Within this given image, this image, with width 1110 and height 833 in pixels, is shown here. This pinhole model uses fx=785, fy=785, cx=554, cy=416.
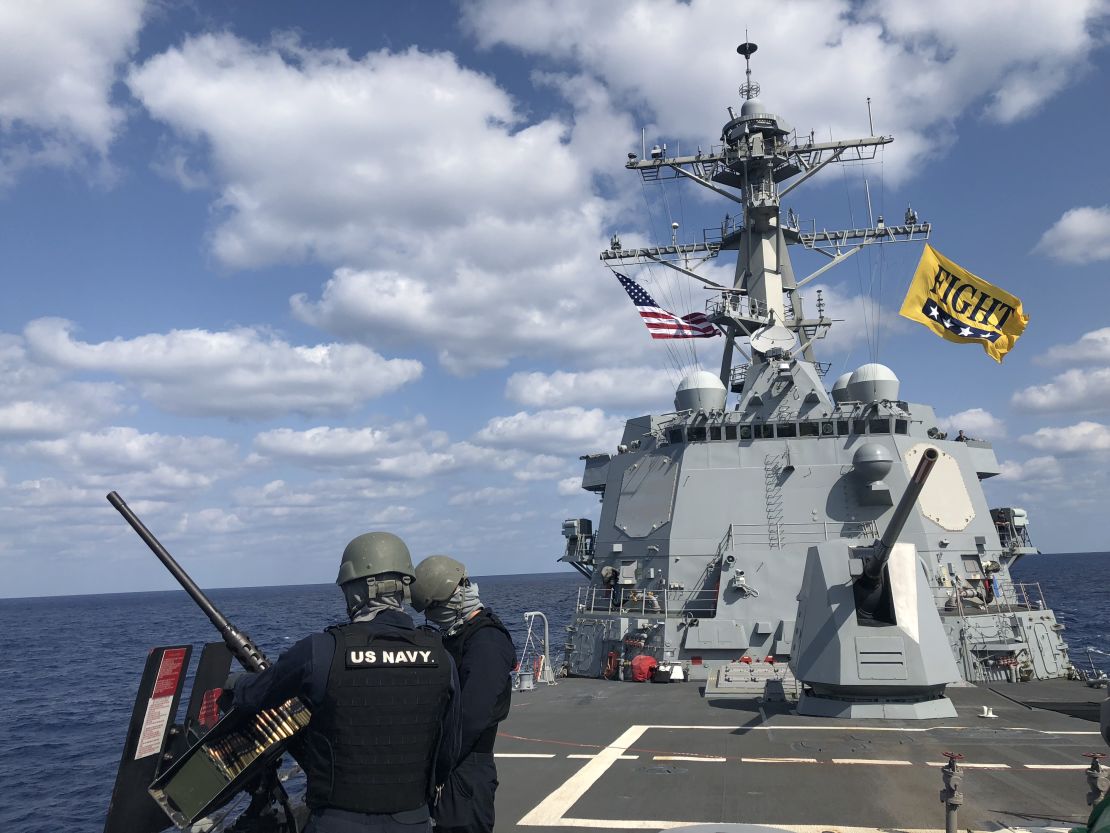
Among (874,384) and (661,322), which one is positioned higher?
(661,322)

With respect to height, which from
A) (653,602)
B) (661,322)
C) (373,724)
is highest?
(661,322)

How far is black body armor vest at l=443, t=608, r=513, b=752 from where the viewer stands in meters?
3.70

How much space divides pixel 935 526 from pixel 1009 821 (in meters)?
9.59

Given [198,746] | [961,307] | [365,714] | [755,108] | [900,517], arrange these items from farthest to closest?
[755,108]
[961,307]
[900,517]
[198,746]
[365,714]

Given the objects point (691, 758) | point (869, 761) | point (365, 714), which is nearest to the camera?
point (365, 714)

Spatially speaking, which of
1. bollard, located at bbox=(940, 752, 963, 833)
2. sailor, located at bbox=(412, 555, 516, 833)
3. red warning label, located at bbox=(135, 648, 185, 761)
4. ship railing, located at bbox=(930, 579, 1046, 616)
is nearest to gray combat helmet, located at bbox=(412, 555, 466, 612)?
sailor, located at bbox=(412, 555, 516, 833)

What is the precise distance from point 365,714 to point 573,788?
4222 mm

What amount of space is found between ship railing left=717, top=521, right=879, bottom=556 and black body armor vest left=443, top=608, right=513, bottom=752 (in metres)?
10.8

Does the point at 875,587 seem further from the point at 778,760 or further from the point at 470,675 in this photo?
the point at 470,675

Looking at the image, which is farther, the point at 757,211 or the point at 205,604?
the point at 757,211

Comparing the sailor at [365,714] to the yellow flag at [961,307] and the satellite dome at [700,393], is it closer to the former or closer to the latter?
the yellow flag at [961,307]

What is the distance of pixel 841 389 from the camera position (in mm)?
17375

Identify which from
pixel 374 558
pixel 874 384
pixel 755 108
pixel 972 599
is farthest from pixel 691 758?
pixel 755 108

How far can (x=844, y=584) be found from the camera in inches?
363
